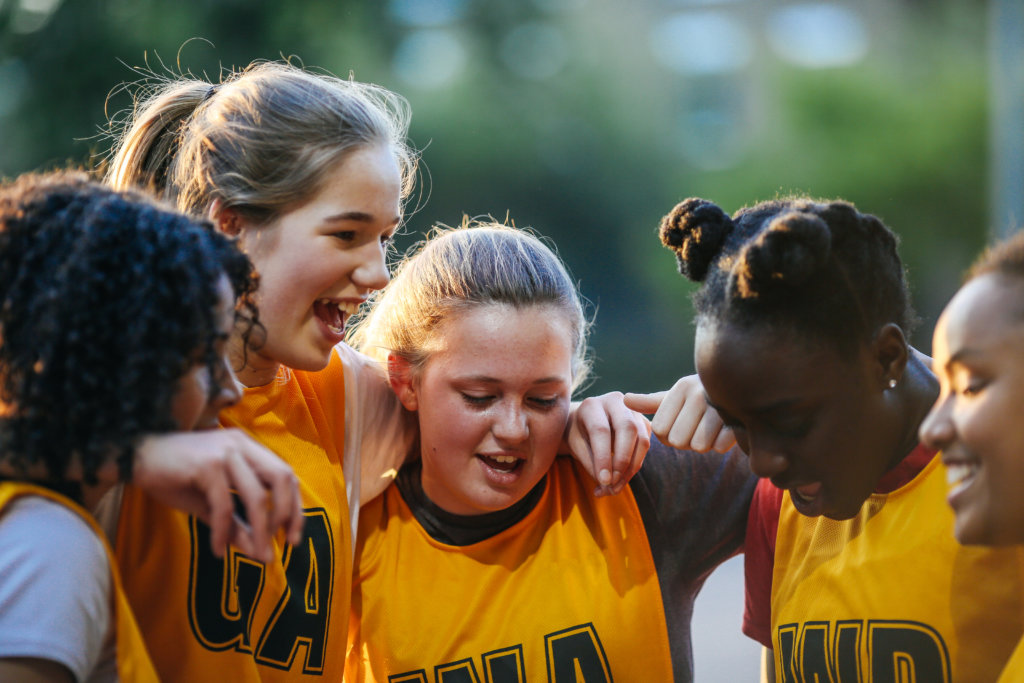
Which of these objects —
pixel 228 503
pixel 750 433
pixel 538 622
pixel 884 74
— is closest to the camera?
pixel 228 503

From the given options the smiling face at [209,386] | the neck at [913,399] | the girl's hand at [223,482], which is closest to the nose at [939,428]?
the neck at [913,399]

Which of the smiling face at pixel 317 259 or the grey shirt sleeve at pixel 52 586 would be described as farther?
the smiling face at pixel 317 259

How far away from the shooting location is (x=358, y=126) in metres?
1.91

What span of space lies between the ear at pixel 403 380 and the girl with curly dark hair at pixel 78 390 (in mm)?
736

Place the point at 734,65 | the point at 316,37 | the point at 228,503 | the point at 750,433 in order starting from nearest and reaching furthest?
1. the point at 228,503
2. the point at 750,433
3. the point at 316,37
4. the point at 734,65

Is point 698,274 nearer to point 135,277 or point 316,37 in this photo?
point 135,277

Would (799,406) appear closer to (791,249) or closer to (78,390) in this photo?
(791,249)

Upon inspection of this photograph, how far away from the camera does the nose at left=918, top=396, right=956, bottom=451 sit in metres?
1.31

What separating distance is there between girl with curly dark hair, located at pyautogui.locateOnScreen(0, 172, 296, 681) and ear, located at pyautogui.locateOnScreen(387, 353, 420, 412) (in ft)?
2.42

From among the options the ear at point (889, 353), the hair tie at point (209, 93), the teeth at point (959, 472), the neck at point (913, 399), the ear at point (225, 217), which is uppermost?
the hair tie at point (209, 93)

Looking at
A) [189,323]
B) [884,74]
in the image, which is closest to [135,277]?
[189,323]

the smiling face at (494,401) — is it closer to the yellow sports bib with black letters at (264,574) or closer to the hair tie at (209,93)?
the yellow sports bib with black letters at (264,574)

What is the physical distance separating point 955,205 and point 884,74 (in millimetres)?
2516

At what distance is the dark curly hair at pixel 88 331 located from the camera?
1.22 meters
